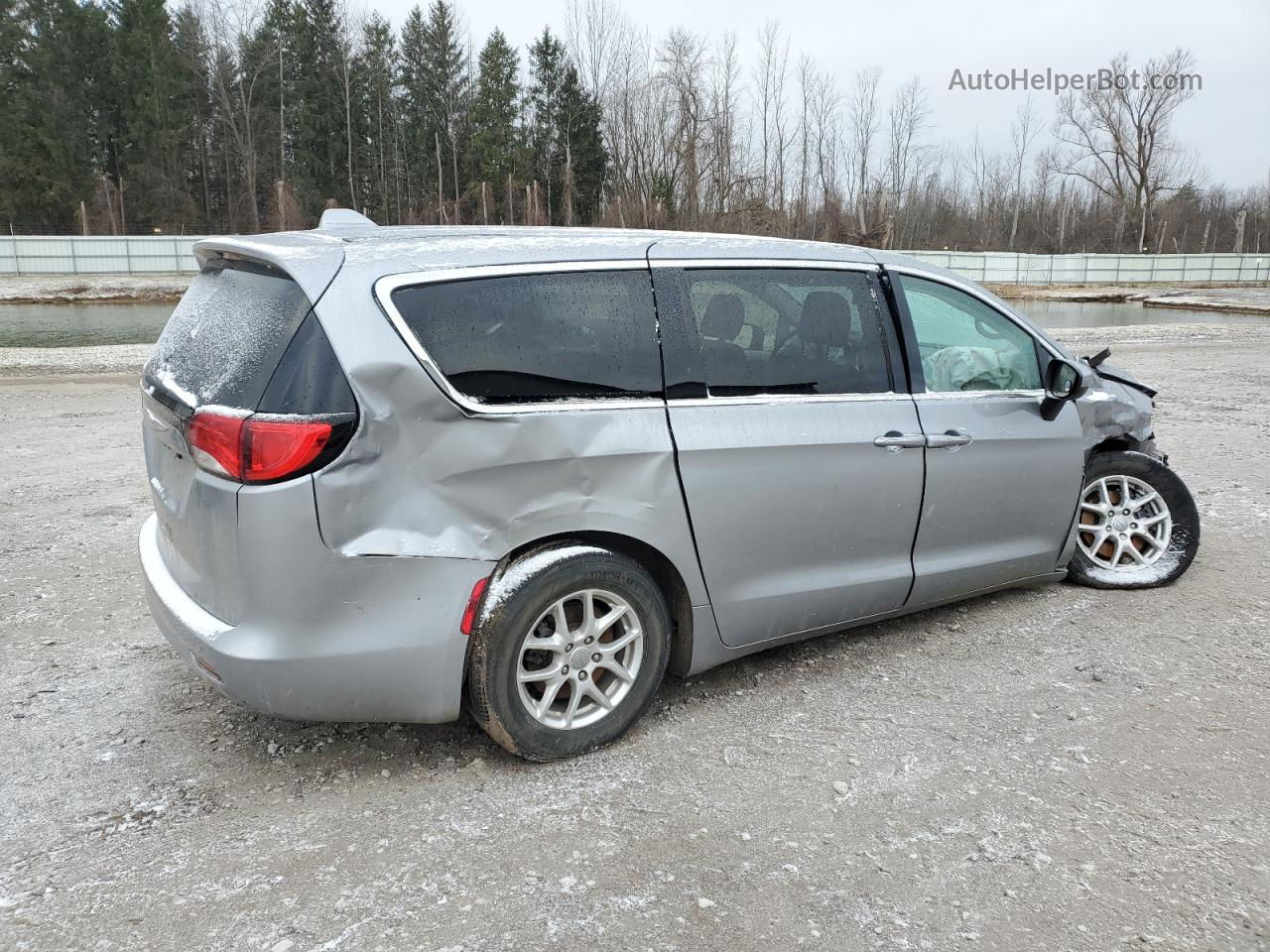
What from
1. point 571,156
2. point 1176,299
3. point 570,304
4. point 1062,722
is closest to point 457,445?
point 570,304

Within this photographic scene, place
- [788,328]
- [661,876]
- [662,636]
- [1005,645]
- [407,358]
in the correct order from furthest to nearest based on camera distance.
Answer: [1005,645] < [788,328] < [662,636] < [407,358] < [661,876]

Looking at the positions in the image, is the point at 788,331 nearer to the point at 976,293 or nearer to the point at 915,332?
the point at 915,332

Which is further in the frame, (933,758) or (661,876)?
(933,758)

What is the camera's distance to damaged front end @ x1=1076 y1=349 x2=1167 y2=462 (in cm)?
461

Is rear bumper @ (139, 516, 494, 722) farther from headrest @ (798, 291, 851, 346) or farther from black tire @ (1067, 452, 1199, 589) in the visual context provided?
black tire @ (1067, 452, 1199, 589)

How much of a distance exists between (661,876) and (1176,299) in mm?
42024

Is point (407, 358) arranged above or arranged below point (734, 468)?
above

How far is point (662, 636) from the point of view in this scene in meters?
3.38

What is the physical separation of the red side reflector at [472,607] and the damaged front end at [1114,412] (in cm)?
298

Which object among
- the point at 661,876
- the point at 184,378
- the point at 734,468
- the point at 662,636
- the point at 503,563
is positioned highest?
the point at 184,378

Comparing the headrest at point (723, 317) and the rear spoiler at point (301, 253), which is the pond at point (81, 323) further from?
the headrest at point (723, 317)

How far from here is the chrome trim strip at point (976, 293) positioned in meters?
4.12

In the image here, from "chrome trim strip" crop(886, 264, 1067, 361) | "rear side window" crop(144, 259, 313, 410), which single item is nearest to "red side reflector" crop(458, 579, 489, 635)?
"rear side window" crop(144, 259, 313, 410)

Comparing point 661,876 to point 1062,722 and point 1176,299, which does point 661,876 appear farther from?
point 1176,299
